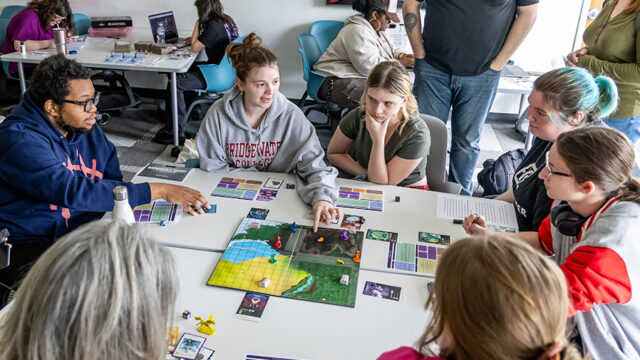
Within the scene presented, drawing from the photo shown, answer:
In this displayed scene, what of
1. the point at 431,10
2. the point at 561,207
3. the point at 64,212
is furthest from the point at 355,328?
the point at 431,10

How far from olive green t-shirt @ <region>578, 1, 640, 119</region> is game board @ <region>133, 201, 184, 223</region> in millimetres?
2205

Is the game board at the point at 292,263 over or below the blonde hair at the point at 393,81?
below

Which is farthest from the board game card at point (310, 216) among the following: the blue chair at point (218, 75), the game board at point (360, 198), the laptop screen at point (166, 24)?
the laptop screen at point (166, 24)

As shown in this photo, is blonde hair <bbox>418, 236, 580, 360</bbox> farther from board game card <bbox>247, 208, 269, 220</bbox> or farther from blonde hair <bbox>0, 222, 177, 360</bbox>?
board game card <bbox>247, 208, 269, 220</bbox>

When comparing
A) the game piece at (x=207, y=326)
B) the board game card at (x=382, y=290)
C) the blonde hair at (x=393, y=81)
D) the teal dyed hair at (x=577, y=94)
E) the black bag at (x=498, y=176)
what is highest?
the teal dyed hair at (x=577, y=94)

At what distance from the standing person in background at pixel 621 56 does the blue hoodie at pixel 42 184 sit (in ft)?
7.68

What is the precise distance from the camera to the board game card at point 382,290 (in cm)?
144

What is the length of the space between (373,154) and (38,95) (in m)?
1.31

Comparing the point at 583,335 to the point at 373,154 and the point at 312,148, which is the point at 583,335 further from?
the point at 312,148

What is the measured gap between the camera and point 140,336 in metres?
0.74

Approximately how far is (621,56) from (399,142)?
4.40ft

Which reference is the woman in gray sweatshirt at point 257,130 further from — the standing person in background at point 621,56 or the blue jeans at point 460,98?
the standing person in background at point 621,56

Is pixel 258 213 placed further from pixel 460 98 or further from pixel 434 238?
pixel 460 98

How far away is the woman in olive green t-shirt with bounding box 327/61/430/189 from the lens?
217cm
